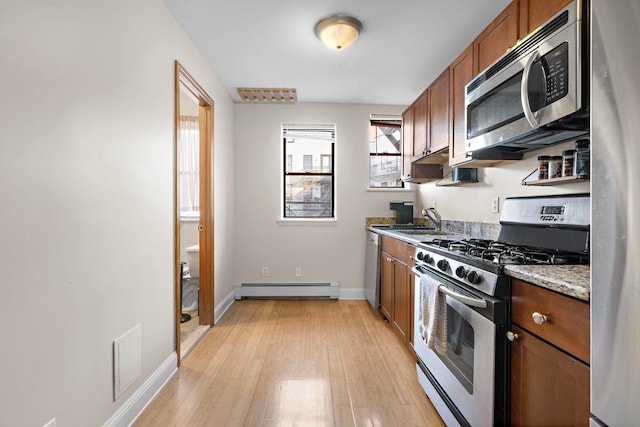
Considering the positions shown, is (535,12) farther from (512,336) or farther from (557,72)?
(512,336)

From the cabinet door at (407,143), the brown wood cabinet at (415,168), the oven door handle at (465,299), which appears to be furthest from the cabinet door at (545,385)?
the cabinet door at (407,143)

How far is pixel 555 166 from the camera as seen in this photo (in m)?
1.70

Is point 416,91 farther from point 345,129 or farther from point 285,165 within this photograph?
Result: point 285,165

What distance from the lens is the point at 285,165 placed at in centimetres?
412

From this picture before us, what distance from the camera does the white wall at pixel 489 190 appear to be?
1.81m

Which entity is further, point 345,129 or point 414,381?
point 345,129

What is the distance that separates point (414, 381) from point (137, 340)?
5.73 feet

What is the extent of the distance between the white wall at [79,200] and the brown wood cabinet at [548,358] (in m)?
1.76

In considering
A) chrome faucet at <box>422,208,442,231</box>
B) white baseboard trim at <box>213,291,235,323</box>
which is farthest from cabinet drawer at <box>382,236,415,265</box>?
white baseboard trim at <box>213,291,235,323</box>

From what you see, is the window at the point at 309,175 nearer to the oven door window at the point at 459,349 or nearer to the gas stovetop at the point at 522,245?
the gas stovetop at the point at 522,245

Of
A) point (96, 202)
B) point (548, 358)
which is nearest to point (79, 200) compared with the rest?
point (96, 202)

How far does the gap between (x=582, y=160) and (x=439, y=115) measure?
1.30 meters

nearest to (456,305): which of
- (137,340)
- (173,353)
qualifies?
(137,340)

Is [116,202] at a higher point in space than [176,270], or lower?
higher
